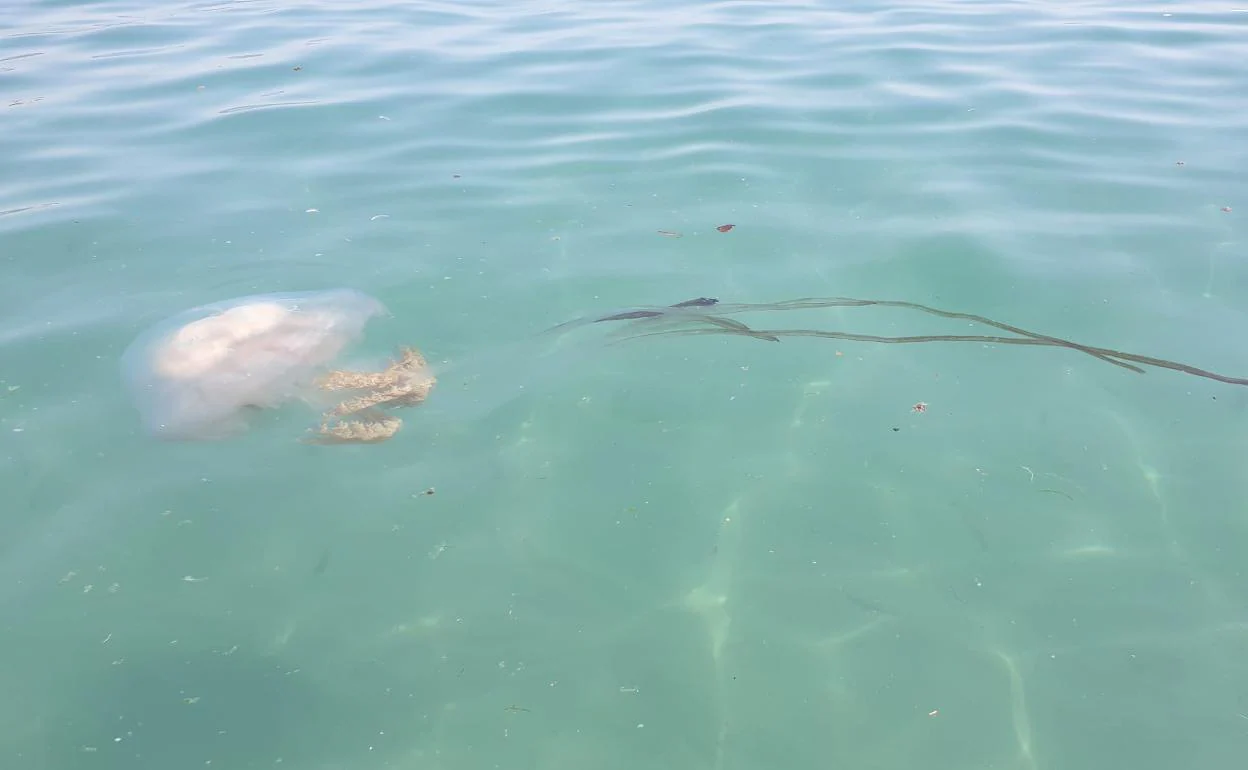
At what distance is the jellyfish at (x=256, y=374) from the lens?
4.25m

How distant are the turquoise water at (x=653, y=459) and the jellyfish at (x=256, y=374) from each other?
12cm

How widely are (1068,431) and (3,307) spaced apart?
601cm

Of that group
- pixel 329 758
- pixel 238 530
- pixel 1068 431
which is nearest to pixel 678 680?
pixel 329 758

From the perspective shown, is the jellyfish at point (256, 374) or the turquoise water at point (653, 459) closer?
the turquoise water at point (653, 459)

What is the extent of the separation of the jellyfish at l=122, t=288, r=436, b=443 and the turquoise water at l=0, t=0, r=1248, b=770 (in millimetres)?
119

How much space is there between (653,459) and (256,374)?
2.14 metres

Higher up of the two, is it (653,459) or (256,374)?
(256,374)

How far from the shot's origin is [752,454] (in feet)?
13.3

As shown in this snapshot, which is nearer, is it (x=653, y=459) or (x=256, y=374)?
(x=653, y=459)

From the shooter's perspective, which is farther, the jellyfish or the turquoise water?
the jellyfish

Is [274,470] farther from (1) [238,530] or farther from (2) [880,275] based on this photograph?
(2) [880,275]

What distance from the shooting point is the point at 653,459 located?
4043mm

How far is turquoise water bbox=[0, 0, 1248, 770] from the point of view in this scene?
119 inches

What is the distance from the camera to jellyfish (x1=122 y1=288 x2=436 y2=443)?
4.25 metres
